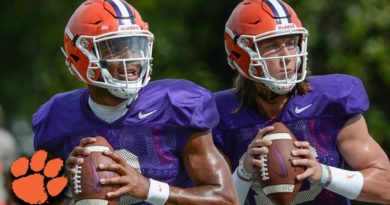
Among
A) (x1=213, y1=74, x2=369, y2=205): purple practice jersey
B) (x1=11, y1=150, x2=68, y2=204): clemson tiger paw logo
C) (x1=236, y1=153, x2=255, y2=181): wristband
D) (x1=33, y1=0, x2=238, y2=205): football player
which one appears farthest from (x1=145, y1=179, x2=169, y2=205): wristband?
(x1=213, y1=74, x2=369, y2=205): purple practice jersey

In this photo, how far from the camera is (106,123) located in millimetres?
6023

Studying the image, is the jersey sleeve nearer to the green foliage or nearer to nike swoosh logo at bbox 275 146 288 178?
nike swoosh logo at bbox 275 146 288 178

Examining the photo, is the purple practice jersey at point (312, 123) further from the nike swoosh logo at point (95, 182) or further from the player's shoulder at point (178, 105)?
the nike swoosh logo at point (95, 182)

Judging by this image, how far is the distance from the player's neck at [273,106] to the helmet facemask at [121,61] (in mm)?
650

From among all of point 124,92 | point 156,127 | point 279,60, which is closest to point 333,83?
point 279,60

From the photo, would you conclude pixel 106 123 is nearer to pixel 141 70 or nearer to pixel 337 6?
pixel 141 70

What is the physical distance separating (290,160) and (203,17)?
6.20 metres

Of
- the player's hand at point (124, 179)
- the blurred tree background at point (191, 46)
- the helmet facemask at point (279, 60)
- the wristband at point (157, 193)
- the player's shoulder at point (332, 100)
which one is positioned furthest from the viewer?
the blurred tree background at point (191, 46)

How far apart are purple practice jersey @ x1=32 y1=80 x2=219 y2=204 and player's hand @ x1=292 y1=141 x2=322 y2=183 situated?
349mm

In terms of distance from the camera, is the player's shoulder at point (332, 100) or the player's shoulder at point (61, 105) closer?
the player's shoulder at point (61, 105)

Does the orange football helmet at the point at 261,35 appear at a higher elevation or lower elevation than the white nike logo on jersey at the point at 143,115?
higher

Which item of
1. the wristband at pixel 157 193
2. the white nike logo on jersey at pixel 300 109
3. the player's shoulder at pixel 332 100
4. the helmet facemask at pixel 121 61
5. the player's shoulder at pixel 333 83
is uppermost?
the helmet facemask at pixel 121 61

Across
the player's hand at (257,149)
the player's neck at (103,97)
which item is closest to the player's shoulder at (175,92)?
the player's neck at (103,97)

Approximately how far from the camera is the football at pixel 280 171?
5.97m
